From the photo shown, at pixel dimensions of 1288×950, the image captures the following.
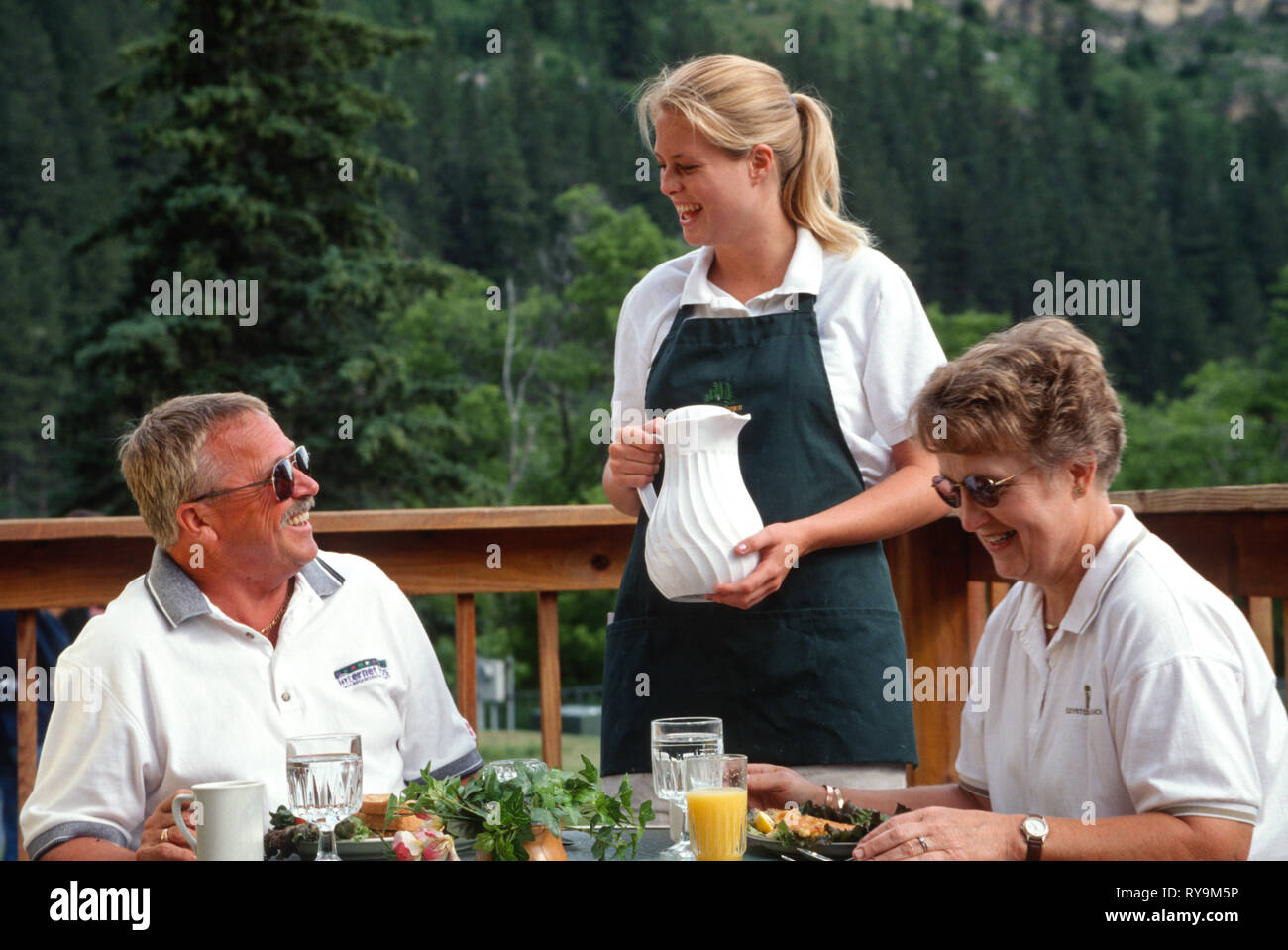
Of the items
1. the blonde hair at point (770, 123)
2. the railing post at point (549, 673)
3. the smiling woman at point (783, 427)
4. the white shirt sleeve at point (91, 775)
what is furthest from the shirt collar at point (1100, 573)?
the railing post at point (549, 673)

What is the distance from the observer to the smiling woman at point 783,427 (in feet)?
6.14

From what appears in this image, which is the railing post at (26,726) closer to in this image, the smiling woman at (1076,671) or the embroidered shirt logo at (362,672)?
the embroidered shirt logo at (362,672)

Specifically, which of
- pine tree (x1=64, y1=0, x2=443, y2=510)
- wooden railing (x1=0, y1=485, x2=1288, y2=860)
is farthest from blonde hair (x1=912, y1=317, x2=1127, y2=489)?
pine tree (x1=64, y1=0, x2=443, y2=510)

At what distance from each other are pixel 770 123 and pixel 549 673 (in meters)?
1.22

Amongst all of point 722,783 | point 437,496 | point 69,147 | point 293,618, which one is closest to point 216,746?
point 293,618

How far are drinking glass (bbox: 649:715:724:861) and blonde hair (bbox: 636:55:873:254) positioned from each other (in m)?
0.86

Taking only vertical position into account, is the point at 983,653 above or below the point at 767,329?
below

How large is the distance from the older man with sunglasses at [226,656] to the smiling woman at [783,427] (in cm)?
33

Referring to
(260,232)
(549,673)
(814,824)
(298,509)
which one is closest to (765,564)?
(814,824)

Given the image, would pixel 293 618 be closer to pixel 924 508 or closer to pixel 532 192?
pixel 924 508

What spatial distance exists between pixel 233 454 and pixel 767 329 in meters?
0.81
